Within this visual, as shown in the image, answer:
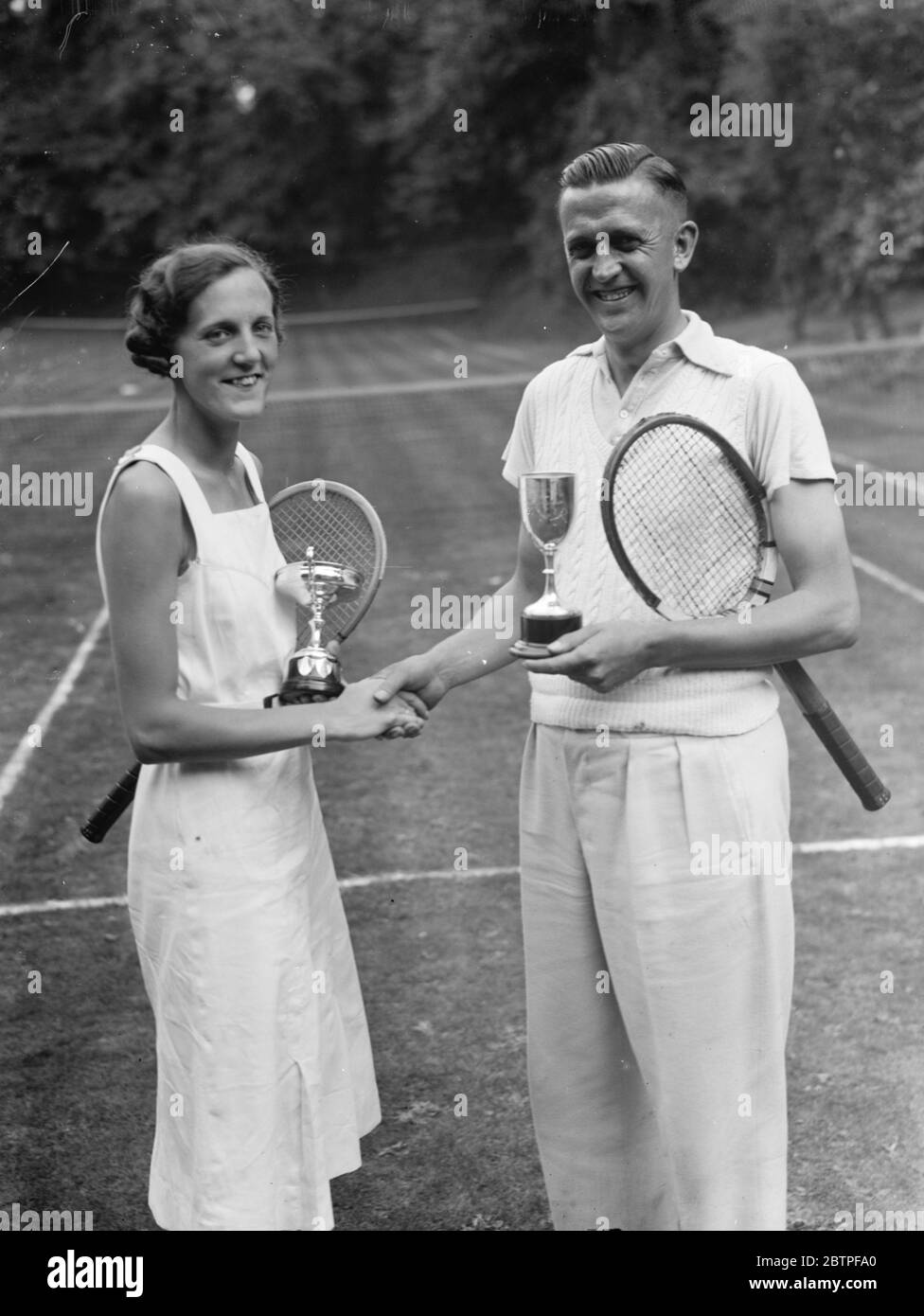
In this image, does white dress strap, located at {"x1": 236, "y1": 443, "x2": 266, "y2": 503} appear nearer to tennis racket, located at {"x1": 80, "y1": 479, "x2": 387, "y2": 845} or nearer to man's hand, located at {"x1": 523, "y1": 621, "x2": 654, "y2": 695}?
tennis racket, located at {"x1": 80, "y1": 479, "x2": 387, "y2": 845}

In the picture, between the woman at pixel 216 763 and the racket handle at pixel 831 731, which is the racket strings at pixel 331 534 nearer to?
the woman at pixel 216 763

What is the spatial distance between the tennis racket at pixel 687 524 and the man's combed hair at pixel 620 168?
375 millimetres

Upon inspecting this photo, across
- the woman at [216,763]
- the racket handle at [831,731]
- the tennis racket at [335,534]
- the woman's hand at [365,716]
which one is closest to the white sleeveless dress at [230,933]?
the woman at [216,763]

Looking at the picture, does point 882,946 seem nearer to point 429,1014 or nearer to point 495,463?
point 429,1014

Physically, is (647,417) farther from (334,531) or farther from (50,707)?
(50,707)

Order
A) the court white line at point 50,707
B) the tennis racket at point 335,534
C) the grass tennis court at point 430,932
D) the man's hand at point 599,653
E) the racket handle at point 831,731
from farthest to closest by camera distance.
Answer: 1. the court white line at point 50,707
2. the grass tennis court at point 430,932
3. the tennis racket at point 335,534
4. the racket handle at point 831,731
5. the man's hand at point 599,653

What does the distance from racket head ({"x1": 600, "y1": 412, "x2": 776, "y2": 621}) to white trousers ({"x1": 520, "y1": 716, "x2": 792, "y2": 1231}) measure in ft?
0.73

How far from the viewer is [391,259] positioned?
1316cm

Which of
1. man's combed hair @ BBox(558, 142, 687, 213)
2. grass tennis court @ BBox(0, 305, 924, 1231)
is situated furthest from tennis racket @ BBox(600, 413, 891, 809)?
grass tennis court @ BBox(0, 305, 924, 1231)

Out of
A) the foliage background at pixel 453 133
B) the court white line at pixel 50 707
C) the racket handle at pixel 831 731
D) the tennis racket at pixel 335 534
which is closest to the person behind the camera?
the racket handle at pixel 831 731

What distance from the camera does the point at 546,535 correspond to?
231 cm

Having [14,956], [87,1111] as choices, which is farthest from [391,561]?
[87,1111]

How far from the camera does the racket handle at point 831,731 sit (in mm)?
2389

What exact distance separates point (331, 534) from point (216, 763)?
581mm
